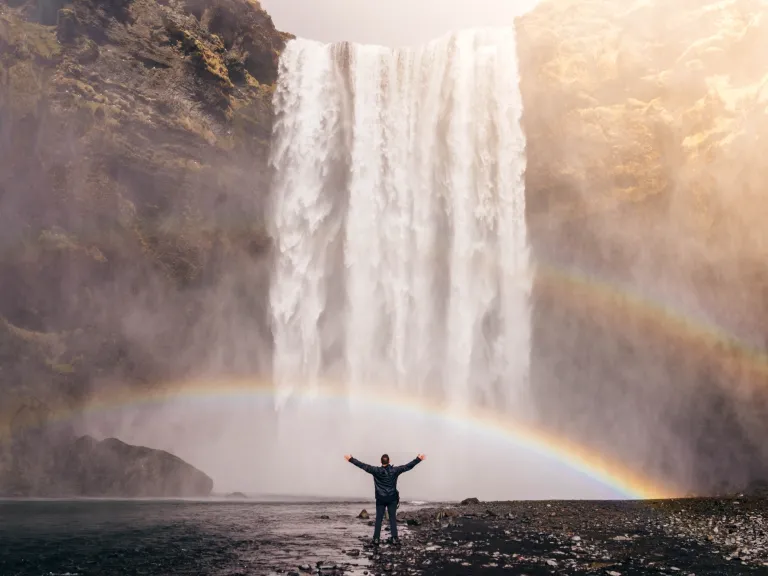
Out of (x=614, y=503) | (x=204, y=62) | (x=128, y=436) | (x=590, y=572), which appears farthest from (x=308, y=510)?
(x=204, y=62)

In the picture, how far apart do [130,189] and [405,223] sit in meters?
17.5

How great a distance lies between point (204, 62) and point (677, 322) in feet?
111

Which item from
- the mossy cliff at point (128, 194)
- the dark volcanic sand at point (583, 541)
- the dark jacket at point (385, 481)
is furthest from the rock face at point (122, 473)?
the dark jacket at point (385, 481)

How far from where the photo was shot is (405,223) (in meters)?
41.7

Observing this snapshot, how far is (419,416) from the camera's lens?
128 ft

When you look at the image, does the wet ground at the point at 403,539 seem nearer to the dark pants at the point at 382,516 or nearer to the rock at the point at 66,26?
the dark pants at the point at 382,516

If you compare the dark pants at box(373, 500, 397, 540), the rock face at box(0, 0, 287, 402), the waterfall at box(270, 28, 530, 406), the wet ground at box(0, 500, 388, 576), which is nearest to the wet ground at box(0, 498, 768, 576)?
the wet ground at box(0, 500, 388, 576)

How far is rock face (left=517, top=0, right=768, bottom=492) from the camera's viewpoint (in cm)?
3362

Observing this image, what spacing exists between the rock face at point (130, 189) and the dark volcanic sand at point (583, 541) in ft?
78.7

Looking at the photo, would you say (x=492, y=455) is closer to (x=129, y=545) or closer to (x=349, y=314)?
(x=349, y=314)

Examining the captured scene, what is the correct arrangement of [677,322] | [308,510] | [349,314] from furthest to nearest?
[349,314] < [677,322] < [308,510]

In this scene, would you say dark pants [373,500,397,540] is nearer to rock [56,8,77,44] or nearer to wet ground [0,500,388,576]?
wet ground [0,500,388,576]

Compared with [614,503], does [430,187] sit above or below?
above

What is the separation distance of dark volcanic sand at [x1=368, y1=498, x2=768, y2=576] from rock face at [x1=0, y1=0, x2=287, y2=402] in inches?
944
